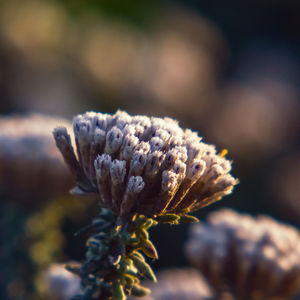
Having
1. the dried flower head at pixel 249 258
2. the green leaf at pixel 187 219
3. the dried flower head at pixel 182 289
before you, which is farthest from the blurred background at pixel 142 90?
the green leaf at pixel 187 219

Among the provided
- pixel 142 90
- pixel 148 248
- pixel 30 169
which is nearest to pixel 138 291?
pixel 148 248

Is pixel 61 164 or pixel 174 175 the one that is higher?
pixel 61 164

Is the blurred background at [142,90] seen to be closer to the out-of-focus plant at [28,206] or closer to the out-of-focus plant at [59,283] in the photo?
the out-of-focus plant at [28,206]

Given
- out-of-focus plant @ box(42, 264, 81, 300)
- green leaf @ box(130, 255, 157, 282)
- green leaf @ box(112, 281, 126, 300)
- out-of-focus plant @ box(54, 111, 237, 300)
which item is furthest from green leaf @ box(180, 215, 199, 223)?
out-of-focus plant @ box(42, 264, 81, 300)

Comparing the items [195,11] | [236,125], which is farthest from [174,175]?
[195,11]

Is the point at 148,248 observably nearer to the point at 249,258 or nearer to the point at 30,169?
the point at 249,258

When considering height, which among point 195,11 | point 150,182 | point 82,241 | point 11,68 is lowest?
point 150,182

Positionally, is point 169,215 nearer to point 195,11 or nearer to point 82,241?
point 82,241
